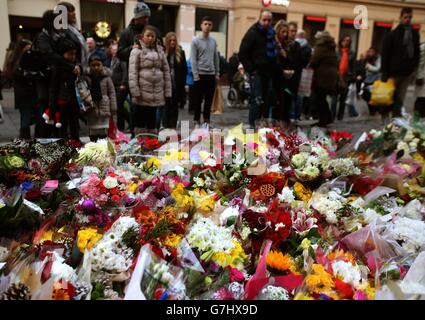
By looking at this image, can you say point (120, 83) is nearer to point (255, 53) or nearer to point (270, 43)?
point (255, 53)

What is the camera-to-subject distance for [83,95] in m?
4.36

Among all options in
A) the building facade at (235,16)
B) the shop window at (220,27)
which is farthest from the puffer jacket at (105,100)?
the shop window at (220,27)

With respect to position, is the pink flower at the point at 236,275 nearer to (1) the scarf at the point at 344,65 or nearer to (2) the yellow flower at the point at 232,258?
(2) the yellow flower at the point at 232,258

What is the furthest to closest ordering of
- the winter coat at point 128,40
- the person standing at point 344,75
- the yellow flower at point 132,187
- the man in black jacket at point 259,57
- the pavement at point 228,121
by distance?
1. the person standing at point 344,75
2. the pavement at point 228,121
3. the man in black jacket at point 259,57
4. the winter coat at point 128,40
5. the yellow flower at point 132,187

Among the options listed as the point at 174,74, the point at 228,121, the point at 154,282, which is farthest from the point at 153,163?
the point at 228,121

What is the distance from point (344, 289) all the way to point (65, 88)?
359 cm

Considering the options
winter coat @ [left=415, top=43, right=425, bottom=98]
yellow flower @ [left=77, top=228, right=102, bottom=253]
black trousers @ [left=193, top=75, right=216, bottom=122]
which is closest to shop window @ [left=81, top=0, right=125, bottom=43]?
black trousers @ [left=193, top=75, right=216, bottom=122]

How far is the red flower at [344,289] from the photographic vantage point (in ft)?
4.84

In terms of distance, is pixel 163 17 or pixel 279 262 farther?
pixel 163 17

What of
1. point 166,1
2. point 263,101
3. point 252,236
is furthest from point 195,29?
point 252,236

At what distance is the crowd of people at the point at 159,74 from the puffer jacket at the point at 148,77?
0.01m

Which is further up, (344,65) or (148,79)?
(344,65)

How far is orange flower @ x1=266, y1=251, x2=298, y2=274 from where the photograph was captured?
162cm

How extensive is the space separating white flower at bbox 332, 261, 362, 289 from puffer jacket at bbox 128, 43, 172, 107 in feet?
11.0
